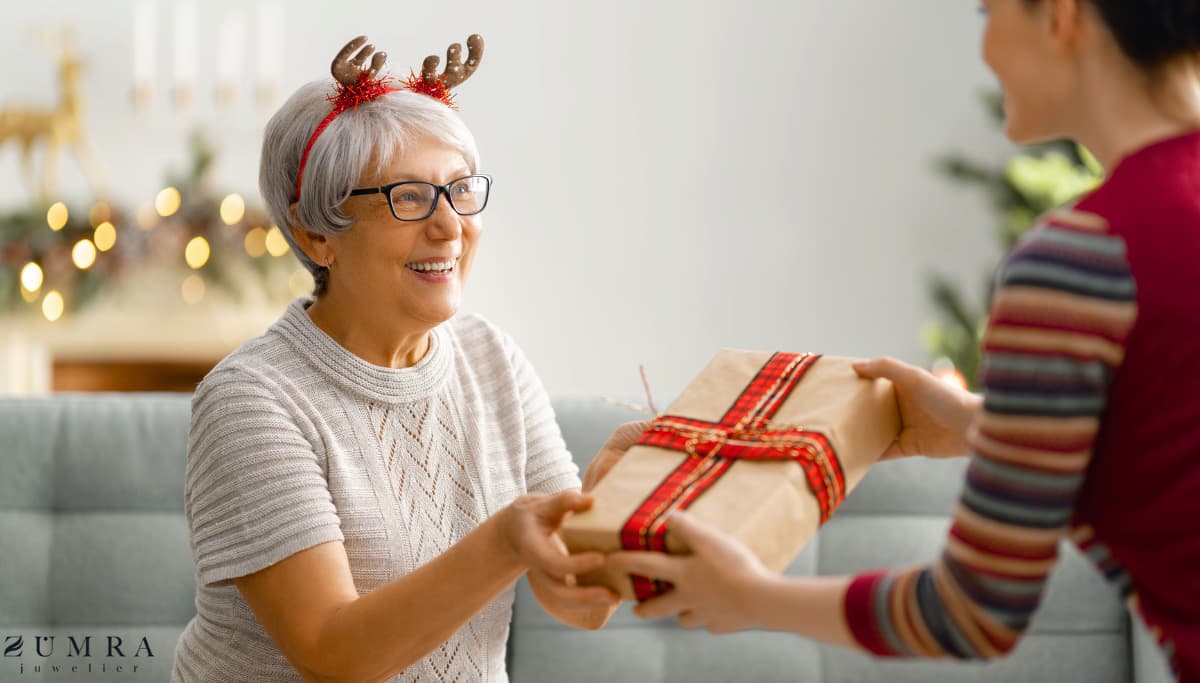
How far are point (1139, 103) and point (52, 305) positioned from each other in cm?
415

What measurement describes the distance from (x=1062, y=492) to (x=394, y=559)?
90 cm

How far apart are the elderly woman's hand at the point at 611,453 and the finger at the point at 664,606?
414 millimetres

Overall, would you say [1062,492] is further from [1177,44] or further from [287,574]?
[287,574]

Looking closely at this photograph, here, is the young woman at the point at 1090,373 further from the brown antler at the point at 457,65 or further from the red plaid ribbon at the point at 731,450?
the brown antler at the point at 457,65

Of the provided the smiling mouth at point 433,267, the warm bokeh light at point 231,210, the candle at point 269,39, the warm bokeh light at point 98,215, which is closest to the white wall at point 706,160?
the candle at point 269,39

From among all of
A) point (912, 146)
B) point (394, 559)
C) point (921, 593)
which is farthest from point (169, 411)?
point (912, 146)

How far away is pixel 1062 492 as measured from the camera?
2.82 ft

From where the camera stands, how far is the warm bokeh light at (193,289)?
434 centimetres

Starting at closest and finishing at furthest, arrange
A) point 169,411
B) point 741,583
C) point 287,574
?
point 741,583 < point 287,574 < point 169,411

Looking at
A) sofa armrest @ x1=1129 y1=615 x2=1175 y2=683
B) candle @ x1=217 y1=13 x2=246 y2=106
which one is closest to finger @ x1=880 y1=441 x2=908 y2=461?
sofa armrest @ x1=1129 y1=615 x2=1175 y2=683

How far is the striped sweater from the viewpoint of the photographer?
832mm

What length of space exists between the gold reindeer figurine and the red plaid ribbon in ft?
12.5

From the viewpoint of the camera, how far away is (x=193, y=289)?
4352mm

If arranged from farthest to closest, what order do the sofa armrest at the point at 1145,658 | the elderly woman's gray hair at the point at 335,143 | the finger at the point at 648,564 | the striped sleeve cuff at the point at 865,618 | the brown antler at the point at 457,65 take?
1. the sofa armrest at the point at 1145,658
2. the brown antler at the point at 457,65
3. the elderly woman's gray hair at the point at 335,143
4. the finger at the point at 648,564
5. the striped sleeve cuff at the point at 865,618
